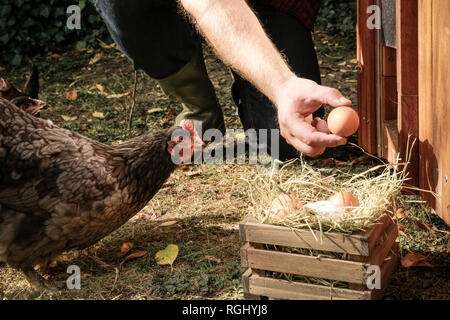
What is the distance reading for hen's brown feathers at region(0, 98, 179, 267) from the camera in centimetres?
203

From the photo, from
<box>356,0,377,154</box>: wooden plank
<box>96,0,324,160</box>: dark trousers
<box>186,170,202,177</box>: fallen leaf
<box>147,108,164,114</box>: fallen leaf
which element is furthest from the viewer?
<box>147,108,164,114</box>: fallen leaf

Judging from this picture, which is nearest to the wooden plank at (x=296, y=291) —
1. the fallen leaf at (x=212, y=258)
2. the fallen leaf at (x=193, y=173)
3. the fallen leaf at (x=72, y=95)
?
the fallen leaf at (x=212, y=258)

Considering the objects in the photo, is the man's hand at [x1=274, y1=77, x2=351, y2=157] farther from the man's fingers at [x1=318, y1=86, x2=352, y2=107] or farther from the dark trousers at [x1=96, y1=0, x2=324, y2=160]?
the dark trousers at [x1=96, y1=0, x2=324, y2=160]

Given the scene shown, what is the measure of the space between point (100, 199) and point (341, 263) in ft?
3.33

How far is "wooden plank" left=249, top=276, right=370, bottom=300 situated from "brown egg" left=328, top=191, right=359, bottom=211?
281 millimetres

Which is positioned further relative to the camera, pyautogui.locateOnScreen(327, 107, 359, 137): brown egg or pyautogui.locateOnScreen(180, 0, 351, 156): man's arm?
pyautogui.locateOnScreen(327, 107, 359, 137): brown egg

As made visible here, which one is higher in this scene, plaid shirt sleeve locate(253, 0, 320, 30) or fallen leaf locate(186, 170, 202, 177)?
plaid shirt sleeve locate(253, 0, 320, 30)

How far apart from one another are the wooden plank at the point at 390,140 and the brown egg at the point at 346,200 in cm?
64

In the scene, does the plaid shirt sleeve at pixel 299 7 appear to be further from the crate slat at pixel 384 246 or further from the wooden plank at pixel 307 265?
the wooden plank at pixel 307 265

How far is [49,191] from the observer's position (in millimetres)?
2037

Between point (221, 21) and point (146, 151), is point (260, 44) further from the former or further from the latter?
point (146, 151)

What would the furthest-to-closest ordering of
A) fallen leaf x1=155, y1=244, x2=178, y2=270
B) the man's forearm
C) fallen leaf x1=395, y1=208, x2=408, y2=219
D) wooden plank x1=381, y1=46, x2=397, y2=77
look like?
1. wooden plank x1=381, y1=46, x2=397, y2=77
2. fallen leaf x1=395, y1=208, x2=408, y2=219
3. fallen leaf x1=155, y1=244, x2=178, y2=270
4. the man's forearm

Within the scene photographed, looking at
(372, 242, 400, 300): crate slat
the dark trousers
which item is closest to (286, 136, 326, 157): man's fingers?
(372, 242, 400, 300): crate slat

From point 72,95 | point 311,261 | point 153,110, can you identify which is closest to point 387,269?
point 311,261
